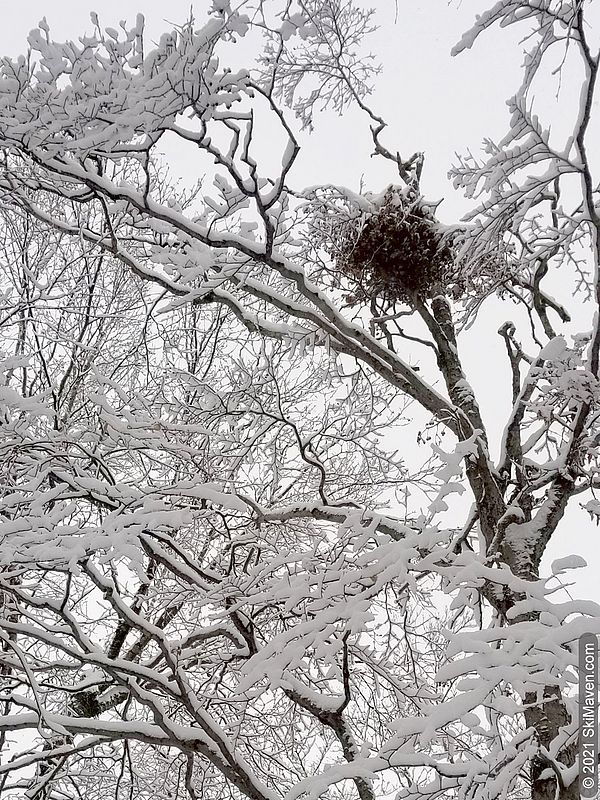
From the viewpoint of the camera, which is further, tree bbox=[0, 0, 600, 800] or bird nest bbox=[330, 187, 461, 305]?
bird nest bbox=[330, 187, 461, 305]

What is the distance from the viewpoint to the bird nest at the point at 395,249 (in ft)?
14.1

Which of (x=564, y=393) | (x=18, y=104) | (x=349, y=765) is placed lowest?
(x=349, y=765)

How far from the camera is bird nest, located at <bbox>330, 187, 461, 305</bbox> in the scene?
14.1 ft

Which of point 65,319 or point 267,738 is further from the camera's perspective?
point 65,319

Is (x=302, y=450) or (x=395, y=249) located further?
(x=395, y=249)

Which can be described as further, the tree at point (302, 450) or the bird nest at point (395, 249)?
the bird nest at point (395, 249)

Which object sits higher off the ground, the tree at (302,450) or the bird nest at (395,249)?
the bird nest at (395,249)

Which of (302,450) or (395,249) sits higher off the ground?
(395,249)

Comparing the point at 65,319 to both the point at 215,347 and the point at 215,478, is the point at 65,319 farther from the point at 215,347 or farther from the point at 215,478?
the point at 215,478

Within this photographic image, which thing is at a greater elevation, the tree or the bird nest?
the bird nest

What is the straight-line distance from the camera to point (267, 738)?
566 cm

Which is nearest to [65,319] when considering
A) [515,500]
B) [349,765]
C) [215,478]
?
[215,478]

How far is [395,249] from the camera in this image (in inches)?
171

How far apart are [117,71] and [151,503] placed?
1.87 m
